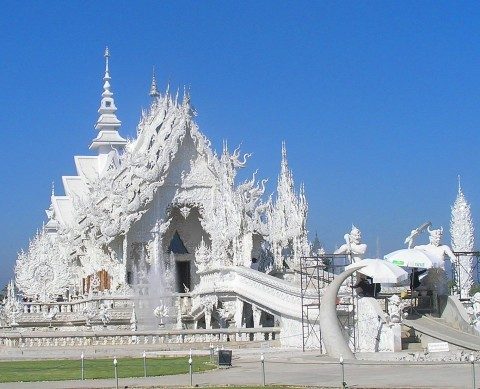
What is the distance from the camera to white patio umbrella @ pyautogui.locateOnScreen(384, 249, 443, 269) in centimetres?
2594

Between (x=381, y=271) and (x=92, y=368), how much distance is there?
7.55 metres

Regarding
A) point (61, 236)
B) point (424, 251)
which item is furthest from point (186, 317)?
point (61, 236)

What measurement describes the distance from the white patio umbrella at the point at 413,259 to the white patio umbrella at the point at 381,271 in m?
0.69

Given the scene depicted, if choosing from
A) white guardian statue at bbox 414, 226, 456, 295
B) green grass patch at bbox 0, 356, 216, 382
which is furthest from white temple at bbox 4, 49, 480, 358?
green grass patch at bbox 0, 356, 216, 382

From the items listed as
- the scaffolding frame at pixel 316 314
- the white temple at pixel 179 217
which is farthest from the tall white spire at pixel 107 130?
the scaffolding frame at pixel 316 314

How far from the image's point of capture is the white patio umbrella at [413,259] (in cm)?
2594

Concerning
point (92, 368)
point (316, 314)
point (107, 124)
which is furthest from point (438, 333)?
point (107, 124)

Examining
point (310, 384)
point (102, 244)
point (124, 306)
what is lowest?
point (310, 384)

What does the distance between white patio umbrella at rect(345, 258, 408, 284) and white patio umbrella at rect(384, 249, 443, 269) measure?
69 centimetres

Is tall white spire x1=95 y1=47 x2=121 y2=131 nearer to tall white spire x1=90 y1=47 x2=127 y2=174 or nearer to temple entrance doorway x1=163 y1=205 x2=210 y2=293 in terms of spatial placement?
tall white spire x1=90 y1=47 x2=127 y2=174

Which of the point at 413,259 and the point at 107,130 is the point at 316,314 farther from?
the point at 107,130

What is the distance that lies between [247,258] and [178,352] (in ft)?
40.0

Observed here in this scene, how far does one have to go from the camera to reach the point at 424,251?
2652cm

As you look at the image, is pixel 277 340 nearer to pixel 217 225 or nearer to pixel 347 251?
pixel 347 251
